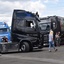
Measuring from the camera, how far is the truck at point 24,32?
22.4 meters

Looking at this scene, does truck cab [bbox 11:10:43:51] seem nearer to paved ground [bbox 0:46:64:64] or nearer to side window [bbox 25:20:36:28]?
Answer: side window [bbox 25:20:36:28]

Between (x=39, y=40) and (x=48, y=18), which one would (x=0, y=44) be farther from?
(x=48, y=18)

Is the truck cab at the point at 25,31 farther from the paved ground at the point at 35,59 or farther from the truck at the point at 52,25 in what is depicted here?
the truck at the point at 52,25

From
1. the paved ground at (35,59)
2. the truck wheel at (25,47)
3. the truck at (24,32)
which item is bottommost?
the paved ground at (35,59)

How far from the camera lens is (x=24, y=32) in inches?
882

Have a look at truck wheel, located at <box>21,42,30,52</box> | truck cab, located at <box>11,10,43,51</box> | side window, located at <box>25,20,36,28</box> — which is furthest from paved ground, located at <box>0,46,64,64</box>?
side window, located at <box>25,20,36,28</box>

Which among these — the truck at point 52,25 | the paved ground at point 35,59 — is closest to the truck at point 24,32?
the paved ground at point 35,59

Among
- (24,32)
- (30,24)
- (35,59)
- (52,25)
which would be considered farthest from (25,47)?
(52,25)

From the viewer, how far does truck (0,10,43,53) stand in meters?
22.4

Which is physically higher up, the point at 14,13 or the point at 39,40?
the point at 14,13

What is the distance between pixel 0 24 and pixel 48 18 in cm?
544

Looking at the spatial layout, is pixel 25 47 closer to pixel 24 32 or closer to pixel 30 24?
pixel 24 32

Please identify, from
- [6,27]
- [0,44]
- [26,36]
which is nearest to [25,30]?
[26,36]

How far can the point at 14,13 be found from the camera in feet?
74.4
